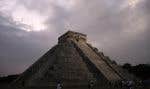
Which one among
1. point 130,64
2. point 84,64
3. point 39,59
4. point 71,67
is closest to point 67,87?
point 71,67

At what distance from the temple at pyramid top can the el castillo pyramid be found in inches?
42.2

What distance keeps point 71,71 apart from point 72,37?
12.5m

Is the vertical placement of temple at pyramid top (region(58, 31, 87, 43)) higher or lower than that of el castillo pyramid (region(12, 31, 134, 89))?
higher

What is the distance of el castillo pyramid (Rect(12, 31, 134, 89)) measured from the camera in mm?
33781

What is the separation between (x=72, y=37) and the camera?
46938 millimetres

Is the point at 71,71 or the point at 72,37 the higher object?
the point at 72,37

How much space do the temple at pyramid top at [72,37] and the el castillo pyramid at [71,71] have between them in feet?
3.51

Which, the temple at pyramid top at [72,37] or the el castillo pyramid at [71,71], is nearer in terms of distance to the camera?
the el castillo pyramid at [71,71]

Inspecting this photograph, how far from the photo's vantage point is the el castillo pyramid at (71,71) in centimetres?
3378

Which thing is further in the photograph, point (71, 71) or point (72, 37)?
point (72, 37)

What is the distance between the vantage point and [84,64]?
38938mm

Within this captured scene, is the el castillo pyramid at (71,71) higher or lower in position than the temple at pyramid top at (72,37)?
lower

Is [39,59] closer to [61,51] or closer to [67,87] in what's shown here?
[61,51]

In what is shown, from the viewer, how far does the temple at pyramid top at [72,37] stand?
4666 cm
